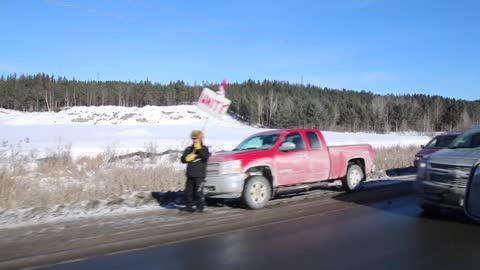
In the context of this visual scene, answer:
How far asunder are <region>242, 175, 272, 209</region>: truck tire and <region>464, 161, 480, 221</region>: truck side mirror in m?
5.17

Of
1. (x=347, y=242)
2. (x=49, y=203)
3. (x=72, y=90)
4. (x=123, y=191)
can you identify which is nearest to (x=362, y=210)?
(x=347, y=242)

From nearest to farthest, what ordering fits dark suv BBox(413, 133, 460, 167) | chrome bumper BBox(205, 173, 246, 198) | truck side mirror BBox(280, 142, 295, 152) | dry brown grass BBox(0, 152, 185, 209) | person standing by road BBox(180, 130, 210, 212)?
person standing by road BBox(180, 130, 210, 212) → chrome bumper BBox(205, 173, 246, 198) → truck side mirror BBox(280, 142, 295, 152) → dry brown grass BBox(0, 152, 185, 209) → dark suv BBox(413, 133, 460, 167)

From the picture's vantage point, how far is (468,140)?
9.38 meters

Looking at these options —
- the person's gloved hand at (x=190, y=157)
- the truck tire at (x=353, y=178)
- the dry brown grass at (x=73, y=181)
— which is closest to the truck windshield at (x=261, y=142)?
the person's gloved hand at (x=190, y=157)

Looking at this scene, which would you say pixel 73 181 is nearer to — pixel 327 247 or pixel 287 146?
pixel 287 146

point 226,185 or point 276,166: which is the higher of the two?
point 276,166

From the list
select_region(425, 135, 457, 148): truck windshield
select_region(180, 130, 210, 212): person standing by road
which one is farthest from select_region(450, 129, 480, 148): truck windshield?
select_region(425, 135, 457, 148): truck windshield

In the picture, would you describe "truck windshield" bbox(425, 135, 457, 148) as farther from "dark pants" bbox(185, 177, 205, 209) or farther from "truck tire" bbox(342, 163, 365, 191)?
"dark pants" bbox(185, 177, 205, 209)

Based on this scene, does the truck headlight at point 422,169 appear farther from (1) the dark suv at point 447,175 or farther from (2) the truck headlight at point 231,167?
(2) the truck headlight at point 231,167

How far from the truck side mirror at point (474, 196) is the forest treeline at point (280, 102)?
272 feet

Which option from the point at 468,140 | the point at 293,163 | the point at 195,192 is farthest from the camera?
the point at 293,163

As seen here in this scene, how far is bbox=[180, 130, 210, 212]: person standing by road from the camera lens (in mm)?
10484

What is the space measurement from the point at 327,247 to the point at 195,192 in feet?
13.8

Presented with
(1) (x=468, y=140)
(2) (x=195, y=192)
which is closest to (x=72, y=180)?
(2) (x=195, y=192)
